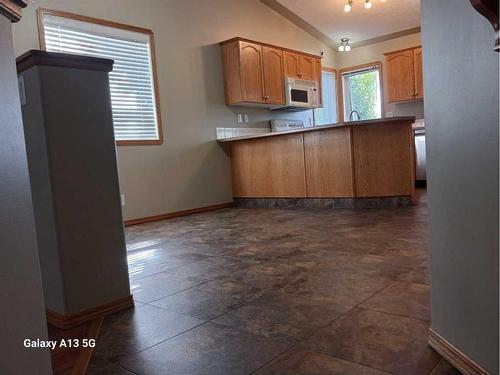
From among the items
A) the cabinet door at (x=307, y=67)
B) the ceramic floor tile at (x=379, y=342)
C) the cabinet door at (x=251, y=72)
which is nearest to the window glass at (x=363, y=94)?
the cabinet door at (x=307, y=67)

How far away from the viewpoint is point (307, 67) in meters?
6.64

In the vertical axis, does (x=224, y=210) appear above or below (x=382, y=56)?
below

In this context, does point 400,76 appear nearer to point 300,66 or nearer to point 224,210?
point 300,66

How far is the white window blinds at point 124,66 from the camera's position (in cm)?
418

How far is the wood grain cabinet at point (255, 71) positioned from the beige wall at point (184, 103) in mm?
183

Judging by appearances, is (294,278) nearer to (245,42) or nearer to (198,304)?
(198,304)

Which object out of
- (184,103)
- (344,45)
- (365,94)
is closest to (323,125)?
(184,103)

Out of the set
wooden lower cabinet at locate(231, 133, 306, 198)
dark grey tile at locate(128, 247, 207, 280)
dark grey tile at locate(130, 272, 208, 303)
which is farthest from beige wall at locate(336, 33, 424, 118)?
dark grey tile at locate(130, 272, 208, 303)

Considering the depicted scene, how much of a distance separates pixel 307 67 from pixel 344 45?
114cm

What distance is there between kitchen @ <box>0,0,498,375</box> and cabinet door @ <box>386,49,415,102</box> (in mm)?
1201

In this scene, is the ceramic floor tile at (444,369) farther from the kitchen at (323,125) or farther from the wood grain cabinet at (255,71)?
the wood grain cabinet at (255,71)

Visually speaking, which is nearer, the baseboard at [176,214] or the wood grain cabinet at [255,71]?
the baseboard at [176,214]

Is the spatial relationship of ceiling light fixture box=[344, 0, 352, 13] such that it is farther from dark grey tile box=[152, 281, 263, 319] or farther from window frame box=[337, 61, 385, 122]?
dark grey tile box=[152, 281, 263, 319]

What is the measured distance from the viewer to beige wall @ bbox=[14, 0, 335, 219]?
15.4 feet
